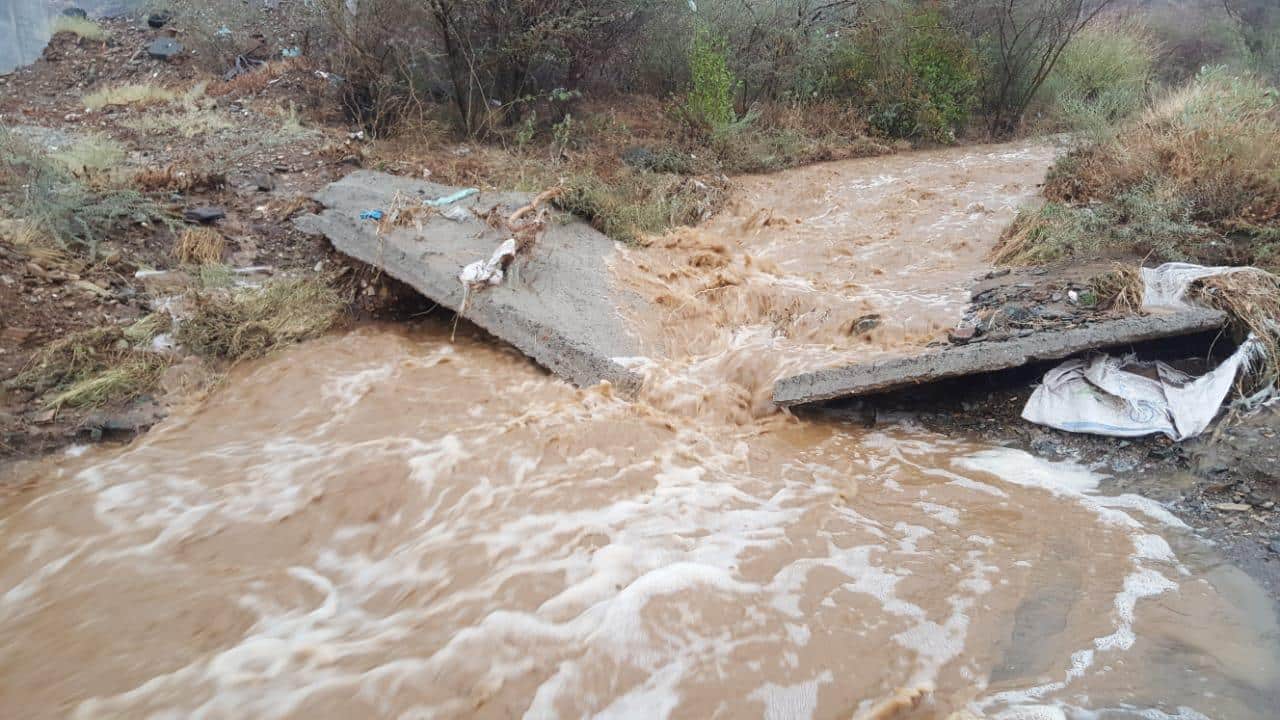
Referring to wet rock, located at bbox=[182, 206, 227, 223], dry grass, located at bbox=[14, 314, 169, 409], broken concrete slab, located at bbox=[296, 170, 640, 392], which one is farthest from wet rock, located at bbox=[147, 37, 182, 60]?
dry grass, located at bbox=[14, 314, 169, 409]

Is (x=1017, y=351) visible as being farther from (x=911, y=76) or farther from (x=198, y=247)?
(x=911, y=76)

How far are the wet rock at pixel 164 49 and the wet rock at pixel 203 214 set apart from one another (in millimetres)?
6632

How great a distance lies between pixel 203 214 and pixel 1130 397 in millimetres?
6222

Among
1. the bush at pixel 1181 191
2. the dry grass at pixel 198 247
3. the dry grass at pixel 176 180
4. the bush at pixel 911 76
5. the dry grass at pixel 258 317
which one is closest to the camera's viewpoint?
the dry grass at pixel 258 317

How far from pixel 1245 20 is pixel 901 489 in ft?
48.0

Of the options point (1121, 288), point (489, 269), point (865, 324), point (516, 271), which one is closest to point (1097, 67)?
point (1121, 288)

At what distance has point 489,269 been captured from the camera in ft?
14.8

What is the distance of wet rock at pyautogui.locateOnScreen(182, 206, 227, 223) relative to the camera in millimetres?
5523

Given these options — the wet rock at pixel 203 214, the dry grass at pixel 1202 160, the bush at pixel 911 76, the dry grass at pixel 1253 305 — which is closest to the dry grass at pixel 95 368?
the wet rock at pixel 203 214

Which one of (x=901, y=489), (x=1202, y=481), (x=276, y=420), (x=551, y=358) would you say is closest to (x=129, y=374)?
(x=276, y=420)

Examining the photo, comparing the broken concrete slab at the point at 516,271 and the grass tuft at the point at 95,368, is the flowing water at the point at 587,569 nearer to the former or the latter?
the broken concrete slab at the point at 516,271

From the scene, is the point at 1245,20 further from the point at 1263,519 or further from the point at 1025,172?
the point at 1263,519

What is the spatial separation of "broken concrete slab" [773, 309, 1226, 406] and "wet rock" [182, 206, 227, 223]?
489 cm

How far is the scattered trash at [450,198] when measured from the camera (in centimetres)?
559
